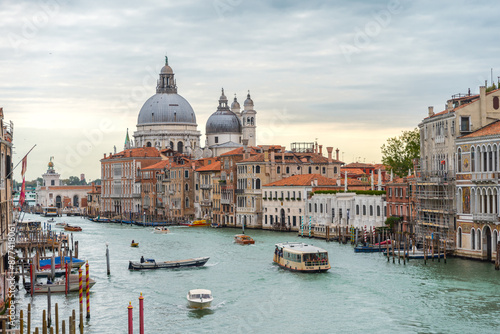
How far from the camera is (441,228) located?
37.8 metres

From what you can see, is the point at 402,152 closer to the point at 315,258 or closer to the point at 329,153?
the point at 329,153

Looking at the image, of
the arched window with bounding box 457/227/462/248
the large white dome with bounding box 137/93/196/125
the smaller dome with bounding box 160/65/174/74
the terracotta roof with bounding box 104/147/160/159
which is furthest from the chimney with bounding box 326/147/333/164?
the smaller dome with bounding box 160/65/174/74

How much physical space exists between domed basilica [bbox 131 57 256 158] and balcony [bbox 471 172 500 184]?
61625mm

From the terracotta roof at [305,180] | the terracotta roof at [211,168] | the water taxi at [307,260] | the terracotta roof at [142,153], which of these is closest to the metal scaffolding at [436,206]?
the water taxi at [307,260]

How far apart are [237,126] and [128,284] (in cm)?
6641

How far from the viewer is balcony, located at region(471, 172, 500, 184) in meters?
33.9

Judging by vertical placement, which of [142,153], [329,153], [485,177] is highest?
[142,153]

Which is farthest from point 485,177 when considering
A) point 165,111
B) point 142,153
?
point 165,111

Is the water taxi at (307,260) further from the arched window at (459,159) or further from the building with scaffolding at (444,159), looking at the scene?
the arched window at (459,159)

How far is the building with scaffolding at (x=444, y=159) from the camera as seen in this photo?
37.1 meters

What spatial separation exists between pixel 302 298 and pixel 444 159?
43.9 ft

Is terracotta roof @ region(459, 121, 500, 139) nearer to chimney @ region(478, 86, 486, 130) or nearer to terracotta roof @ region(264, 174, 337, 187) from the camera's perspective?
chimney @ region(478, 86, 486, 130)

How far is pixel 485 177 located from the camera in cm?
3450

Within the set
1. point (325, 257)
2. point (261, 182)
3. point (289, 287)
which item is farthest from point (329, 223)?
point (289, 287)
